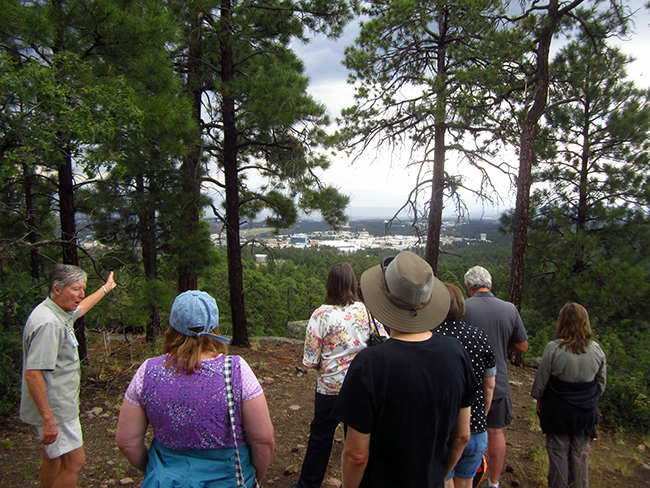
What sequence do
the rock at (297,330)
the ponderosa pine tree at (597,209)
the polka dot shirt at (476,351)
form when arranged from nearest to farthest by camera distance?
1. the polka dot shirt at (476,351)
2. the ponderosa pine tree at (597,209)
3. the rock at (297,330)

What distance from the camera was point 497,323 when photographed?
104 inches

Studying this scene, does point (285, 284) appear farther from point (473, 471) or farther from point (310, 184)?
point (473, 471)

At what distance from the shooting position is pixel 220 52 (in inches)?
309

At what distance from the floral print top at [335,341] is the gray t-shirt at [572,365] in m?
1.24

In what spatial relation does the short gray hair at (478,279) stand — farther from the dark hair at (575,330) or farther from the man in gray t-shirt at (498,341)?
the dark hair at (575,330)

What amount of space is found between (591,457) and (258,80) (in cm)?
655

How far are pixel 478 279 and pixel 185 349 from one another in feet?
7.14

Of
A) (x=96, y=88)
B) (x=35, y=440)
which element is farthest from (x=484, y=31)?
(x=35, y=440)

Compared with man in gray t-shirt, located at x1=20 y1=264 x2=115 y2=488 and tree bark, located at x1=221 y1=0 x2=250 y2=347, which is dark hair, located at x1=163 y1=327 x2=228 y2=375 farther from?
tree bark, located at x1=221 y1=0 x2=250 y2=347

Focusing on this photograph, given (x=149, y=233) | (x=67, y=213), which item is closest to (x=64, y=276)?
(x=67, y=213)

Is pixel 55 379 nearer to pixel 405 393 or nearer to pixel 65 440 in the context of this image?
pixel 65 440

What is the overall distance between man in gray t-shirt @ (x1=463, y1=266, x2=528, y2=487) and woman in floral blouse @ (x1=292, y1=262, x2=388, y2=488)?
73 cm

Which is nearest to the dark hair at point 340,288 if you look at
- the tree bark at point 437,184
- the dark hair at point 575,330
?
the dark hair at point 575,330

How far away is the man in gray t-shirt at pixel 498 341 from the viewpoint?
263cm
